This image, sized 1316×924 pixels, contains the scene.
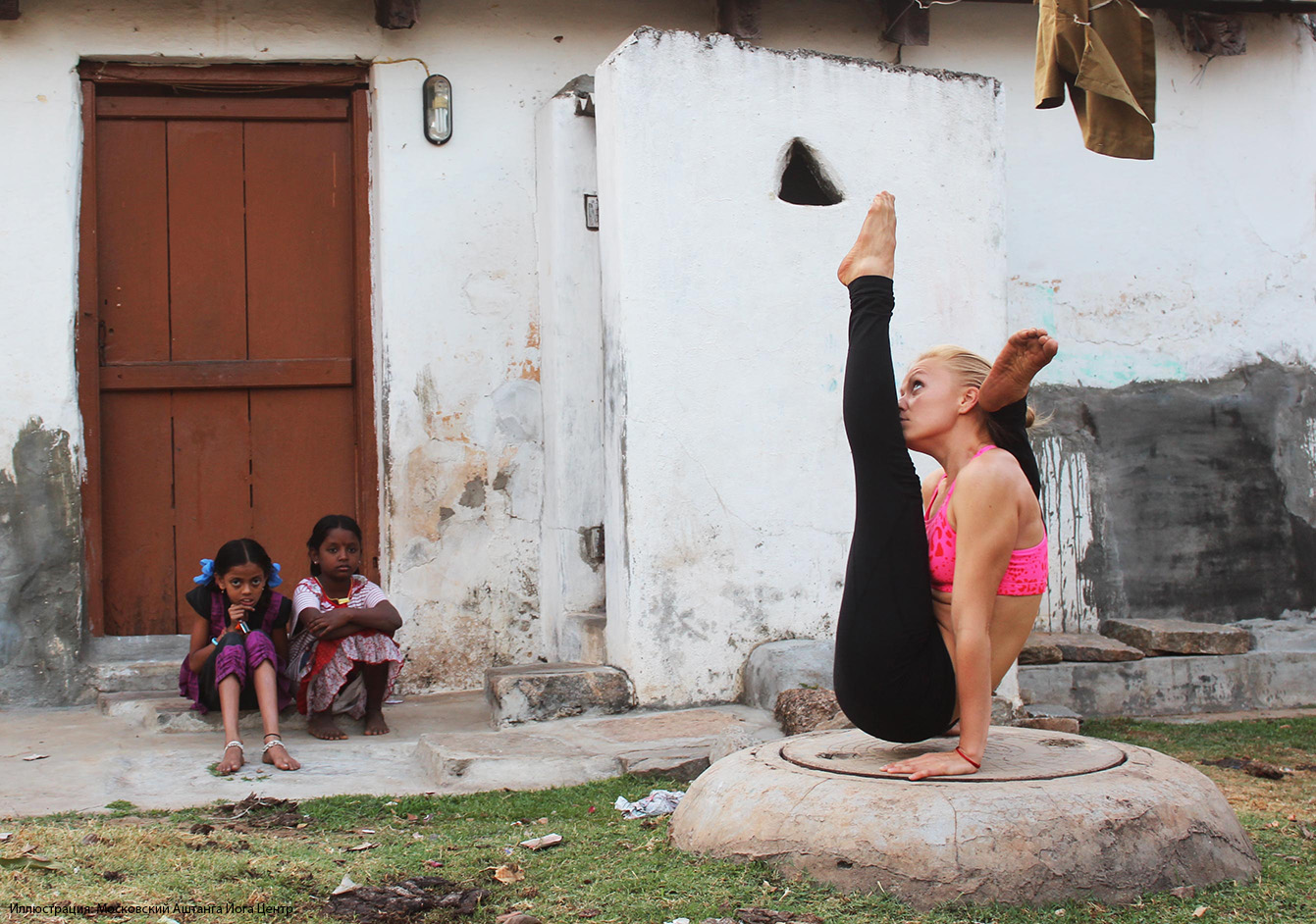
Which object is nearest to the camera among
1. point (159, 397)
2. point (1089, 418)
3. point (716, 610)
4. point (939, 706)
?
point (939, 706)

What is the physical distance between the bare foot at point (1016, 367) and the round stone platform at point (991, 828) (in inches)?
33.3

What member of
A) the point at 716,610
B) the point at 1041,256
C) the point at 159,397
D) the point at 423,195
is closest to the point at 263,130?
the point at 423,195

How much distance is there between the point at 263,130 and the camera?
6.06 meters

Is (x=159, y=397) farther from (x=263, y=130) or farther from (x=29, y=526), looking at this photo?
(x=263, y=130)

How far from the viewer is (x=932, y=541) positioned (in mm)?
3002

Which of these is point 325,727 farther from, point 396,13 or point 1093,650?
point 1093,650

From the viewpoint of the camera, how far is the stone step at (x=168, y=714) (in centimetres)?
499

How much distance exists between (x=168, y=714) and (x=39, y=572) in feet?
3.62

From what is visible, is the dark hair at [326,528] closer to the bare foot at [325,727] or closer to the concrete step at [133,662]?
the bare foot at [325,727]

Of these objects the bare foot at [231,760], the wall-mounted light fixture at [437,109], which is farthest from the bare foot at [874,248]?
the wall-mounted light fixture at [437,109]

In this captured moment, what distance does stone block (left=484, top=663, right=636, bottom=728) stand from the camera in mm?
4984

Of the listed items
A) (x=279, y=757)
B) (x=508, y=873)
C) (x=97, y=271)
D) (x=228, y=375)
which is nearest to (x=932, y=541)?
(x=508, y=873)

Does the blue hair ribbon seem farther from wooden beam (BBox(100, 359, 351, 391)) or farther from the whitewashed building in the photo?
wooden beam (BBox(100, 359, 351, 391))

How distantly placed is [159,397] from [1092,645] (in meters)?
4.61
